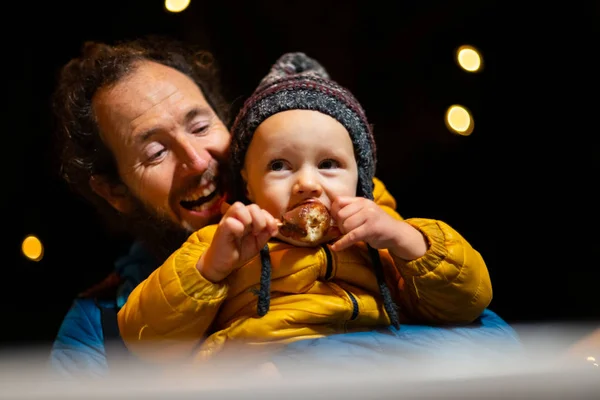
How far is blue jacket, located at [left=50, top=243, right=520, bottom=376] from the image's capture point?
1031 mm

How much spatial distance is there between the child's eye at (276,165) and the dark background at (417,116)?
36 cm

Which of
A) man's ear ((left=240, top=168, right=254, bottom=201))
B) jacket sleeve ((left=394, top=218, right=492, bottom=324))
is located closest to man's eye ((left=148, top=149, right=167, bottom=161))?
man's ear ((left=240, top=168, right=254, bottom=201))

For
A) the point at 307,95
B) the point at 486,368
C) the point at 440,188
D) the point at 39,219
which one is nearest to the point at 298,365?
the point at 486,368

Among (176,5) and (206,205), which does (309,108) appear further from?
(176,5)

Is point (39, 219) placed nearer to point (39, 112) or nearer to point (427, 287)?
point (39, 112)

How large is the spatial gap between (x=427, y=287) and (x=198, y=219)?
0.53 metres

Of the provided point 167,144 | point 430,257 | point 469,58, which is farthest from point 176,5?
point 430,257

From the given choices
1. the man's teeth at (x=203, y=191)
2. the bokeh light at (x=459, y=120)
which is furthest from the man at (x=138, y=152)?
the bokeh light at (x=459, y=120)

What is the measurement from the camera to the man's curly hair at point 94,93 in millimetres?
1553

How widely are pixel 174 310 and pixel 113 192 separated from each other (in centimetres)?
57

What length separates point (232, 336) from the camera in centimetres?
116

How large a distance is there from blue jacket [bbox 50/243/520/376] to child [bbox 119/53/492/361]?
41 millimetres

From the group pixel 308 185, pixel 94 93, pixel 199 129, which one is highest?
pixel 94 93

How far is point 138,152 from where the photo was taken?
1463 mm
